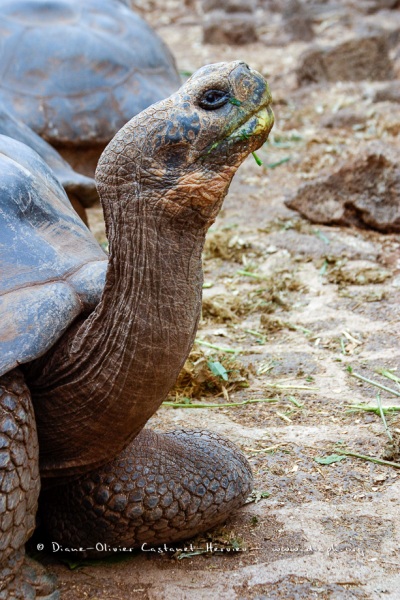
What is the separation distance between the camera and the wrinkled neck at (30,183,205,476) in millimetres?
1813

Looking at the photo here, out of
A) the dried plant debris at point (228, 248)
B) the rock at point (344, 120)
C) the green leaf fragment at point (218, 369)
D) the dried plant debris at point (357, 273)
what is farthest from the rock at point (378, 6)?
the green leaf fragment at point (218, 369)

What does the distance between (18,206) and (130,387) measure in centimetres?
52

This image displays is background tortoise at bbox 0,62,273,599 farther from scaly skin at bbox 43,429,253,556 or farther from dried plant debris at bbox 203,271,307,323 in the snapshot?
dried plant debris at bbox 203,271,307,323

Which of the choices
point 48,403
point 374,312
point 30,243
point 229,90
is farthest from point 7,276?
point 374,312

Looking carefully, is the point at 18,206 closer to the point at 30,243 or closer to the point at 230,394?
the point at 30,243

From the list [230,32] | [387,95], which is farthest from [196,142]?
[230,32]

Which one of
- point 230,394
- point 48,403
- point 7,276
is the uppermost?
point 7,276

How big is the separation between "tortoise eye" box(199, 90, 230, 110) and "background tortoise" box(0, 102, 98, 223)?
4.50 feet

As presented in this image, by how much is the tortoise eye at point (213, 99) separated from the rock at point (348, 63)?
6.61m

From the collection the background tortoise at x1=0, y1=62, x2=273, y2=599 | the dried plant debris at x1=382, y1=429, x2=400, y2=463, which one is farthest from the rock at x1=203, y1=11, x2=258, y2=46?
the background tortoise at x1=0, y1=62, x2=273, y2=599

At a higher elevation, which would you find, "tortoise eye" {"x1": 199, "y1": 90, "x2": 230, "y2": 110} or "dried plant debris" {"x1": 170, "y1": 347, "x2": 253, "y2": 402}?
"tortoise eye" {"x1": 199, "y1": 90, "x2": 230, "y2": 110}

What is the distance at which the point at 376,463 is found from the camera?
2.52 m

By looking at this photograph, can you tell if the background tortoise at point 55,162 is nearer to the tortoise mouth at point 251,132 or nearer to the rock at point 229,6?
the tortoise mouth at point 251,132

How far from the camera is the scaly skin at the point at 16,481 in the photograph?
5.89ft
